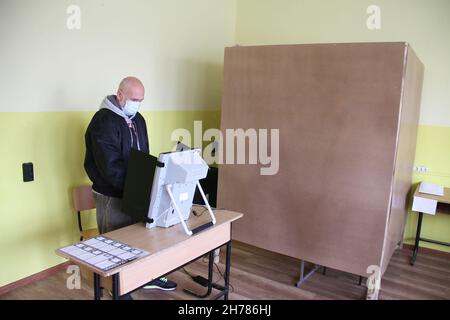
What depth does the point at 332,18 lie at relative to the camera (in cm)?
379

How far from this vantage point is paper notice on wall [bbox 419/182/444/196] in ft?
10.6

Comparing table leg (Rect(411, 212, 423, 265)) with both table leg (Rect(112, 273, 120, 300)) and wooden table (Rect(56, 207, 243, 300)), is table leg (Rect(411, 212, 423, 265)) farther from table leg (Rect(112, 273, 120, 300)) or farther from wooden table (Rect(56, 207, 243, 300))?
table leg (Rect(112, 273, 120, 300))

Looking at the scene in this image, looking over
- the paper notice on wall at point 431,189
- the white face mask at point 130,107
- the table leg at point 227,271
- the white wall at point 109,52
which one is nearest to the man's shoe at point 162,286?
the table leg at point 227,271

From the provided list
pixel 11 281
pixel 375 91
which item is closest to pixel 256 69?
pixel 375 91

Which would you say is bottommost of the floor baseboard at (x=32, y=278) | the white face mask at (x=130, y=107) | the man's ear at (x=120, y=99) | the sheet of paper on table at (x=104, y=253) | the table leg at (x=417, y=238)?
the floor baseboard at (x=32, y=278)

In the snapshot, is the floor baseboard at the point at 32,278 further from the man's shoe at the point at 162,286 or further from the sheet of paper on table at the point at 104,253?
the sheet of paper on table at the point at 104,253

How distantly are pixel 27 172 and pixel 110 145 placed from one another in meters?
0.83

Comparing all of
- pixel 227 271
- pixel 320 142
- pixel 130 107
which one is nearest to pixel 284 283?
pixel 227 271

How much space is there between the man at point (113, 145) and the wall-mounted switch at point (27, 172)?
0.54 meters

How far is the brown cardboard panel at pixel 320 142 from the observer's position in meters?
2.40

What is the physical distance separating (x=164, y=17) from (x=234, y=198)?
1.88 meters

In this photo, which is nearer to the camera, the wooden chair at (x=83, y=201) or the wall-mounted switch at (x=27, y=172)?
the wall-mounted switch at (x=27, y=172)

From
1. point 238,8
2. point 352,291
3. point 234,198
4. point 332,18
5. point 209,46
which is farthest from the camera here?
point 238,8
